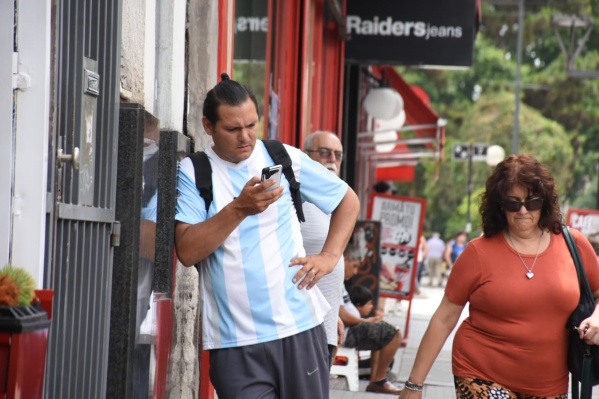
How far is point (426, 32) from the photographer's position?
1245 cm

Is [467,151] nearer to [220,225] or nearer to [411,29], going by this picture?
[411,29]

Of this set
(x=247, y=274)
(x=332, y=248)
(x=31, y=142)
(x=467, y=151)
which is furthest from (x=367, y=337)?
(x=467, y=151)

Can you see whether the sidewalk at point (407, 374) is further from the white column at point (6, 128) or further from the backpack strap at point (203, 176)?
the white column at point (6, 128)

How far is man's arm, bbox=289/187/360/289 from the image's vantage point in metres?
3.97

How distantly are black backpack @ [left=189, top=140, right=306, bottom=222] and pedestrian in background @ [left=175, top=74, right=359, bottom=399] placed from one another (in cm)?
2

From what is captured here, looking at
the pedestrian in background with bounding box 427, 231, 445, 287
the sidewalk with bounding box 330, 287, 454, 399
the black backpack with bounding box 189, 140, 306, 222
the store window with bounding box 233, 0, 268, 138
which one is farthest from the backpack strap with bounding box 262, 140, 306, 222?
the pedestrian in background with bounding box 427, 231, 445, 287

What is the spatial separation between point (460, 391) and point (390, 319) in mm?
12760

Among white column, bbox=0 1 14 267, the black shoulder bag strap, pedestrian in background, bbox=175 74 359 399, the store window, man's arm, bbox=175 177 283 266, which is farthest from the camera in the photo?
the store window

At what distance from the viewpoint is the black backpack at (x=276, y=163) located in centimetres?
396

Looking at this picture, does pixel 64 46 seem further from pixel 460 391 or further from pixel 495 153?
pixel 495 153

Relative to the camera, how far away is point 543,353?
475 cm

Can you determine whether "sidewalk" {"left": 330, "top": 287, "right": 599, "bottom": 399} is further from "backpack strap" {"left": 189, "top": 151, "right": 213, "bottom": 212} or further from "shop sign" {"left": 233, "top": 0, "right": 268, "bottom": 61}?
"backpack strap" {"left": 189, "top": 151, "right": 213, "bottom": 212}

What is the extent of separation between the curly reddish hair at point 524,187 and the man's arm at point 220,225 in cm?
151

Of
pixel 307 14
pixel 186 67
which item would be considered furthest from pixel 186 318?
pixel 307 14
